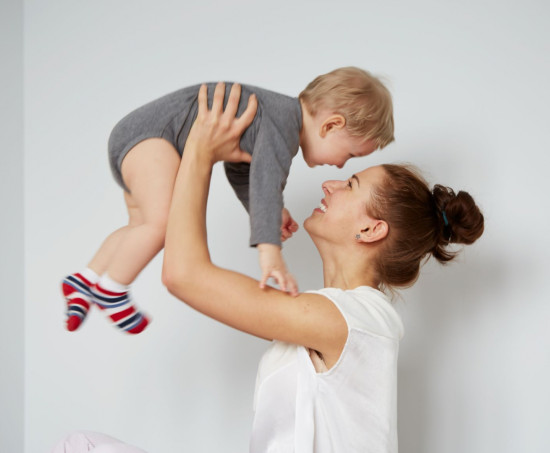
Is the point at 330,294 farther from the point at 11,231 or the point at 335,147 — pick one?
the point at 11,231

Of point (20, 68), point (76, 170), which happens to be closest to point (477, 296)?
point (76, 170)

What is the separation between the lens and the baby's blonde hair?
5.12 ft

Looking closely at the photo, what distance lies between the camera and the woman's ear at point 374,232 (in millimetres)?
1550

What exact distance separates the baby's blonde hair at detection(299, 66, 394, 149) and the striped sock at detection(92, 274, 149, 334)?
0.66m

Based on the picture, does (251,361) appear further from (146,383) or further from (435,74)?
(435,74)

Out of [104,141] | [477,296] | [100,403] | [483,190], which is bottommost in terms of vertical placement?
[100,403]

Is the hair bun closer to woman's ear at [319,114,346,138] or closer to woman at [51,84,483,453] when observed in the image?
woman at [51,84,483,453]

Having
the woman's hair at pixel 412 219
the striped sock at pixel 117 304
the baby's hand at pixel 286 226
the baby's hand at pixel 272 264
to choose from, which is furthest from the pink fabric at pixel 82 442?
the woman's hair at pixel 412 219

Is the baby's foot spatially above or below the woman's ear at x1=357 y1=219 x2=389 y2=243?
below

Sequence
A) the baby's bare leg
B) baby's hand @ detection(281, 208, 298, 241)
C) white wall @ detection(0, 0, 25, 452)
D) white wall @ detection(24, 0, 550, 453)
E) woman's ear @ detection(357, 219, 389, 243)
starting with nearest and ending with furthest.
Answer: the baby's bare leg < woman's ear @ detection(357, 219, 389, 243) < baby's hand @ detection(281, 208, 298, 241) < white wall @ detection(24, 0, 550, 453) < white wall @ detection(0, 0, 25, 452)

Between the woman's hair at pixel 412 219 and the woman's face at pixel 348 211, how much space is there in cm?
2

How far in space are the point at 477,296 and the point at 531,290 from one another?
0.18 meters

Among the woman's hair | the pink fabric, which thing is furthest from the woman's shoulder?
the pink fabric

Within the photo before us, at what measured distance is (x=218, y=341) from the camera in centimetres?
256
